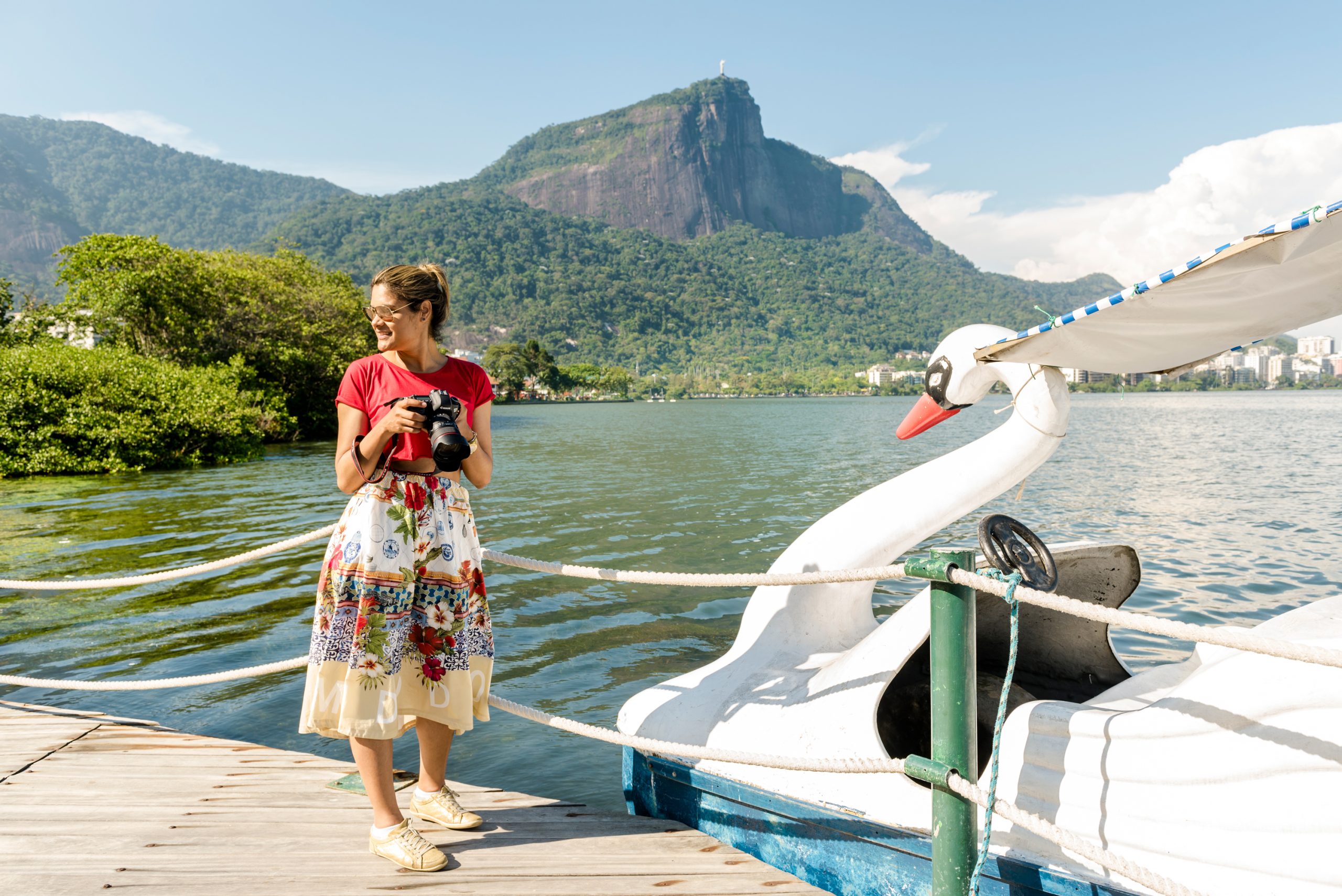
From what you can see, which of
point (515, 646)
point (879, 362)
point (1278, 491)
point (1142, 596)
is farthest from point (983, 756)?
point (879, 362)

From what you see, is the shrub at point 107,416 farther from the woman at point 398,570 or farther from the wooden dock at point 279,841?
the woman at point 398,570

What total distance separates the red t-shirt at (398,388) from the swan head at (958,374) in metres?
1.79

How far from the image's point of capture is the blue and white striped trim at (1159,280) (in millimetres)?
1707

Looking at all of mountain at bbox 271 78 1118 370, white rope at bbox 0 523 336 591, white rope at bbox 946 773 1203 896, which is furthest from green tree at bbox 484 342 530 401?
white rope at bbox 946 773 1203 896

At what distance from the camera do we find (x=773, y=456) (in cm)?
2612

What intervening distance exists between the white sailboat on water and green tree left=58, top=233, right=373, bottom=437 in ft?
91.3

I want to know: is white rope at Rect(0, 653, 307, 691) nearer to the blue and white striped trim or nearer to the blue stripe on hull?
the blue stripe on hull

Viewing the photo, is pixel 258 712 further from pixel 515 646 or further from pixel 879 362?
pixel 879 362

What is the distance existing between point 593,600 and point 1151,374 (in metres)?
5.87

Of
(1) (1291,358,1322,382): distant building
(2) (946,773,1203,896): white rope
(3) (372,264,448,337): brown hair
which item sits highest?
(1) (1291,358,1322,382): distant building

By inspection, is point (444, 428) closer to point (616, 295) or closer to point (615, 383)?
point (615, 383)

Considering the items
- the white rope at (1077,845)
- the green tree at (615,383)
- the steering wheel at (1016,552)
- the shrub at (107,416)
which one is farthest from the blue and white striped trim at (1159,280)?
the green tree at (615,383)

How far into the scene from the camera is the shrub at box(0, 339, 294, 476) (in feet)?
57.8

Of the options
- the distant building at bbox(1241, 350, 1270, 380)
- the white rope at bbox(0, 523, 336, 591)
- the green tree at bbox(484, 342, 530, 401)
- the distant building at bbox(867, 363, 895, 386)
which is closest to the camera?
the white rope at bbox(0, 523, 336, 591)
